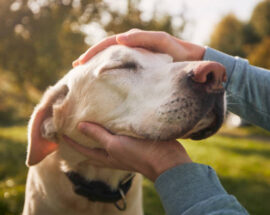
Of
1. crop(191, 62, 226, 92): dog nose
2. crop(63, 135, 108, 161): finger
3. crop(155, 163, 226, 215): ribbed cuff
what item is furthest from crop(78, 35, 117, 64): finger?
crop(155, 163, 226, 215): ribbed cuff

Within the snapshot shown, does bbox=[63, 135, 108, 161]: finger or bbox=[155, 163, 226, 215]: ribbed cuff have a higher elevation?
bbox=[155, 163, 226, 215]: ribbed cuff

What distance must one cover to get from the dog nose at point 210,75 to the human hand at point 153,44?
0.77 meters

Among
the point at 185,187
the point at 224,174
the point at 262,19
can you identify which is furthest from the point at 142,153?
the point at 262,19

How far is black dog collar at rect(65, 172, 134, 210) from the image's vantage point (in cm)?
247

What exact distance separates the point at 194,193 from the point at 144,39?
52.2 inches

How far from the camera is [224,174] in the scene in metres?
7.18

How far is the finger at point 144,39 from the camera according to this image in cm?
236

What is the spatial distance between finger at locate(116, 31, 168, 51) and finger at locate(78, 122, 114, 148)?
28.6 inches

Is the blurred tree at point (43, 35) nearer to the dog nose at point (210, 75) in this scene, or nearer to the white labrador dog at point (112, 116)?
the white labrador dog at point (112, 116)

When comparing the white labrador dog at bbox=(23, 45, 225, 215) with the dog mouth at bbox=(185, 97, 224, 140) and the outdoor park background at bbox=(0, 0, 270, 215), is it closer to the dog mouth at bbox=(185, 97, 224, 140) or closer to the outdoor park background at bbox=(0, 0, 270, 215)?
the dog mouth at bbox=(185, 97, 224, 140)

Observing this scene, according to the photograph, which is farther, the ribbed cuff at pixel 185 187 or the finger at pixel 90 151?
the finger at pixel 90 151

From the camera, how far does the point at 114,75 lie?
2211 mm

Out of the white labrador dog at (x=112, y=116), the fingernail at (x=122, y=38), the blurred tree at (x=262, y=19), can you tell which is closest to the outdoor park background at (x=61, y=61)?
the white labrador dog at (x=112, y=116)

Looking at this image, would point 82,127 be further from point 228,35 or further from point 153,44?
point 228,35
